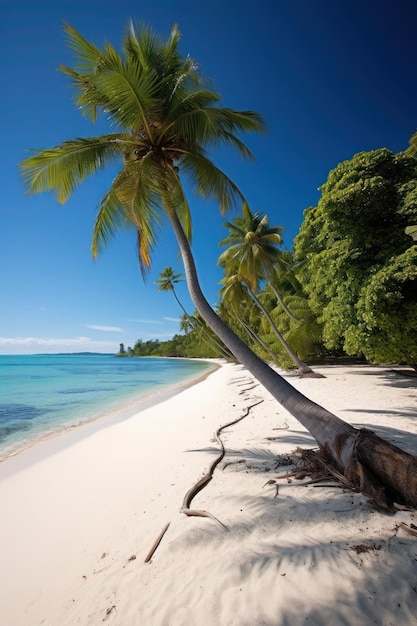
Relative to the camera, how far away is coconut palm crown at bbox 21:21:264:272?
5.30 m

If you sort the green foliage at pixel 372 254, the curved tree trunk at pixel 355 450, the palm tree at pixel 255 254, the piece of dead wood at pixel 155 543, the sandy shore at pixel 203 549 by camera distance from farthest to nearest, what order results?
the palm tree at pixel 255 254
the green foliage at pixel 372 254
the curved tree trunk at pixel 355 450
the piece of dead wood at pixel 155 543
the sandy shore at pixel 203 549

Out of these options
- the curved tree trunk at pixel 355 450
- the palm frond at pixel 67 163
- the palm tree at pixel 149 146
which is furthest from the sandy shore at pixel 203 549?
the palm frond at pixel 67 163

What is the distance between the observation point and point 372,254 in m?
9.87

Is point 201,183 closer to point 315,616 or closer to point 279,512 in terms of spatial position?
point 279,512

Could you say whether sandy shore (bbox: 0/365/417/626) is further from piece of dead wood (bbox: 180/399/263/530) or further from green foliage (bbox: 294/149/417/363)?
green foliage (bbox: 294/149/417/363)

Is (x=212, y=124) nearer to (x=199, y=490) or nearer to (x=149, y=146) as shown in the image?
(x=149, y=146)

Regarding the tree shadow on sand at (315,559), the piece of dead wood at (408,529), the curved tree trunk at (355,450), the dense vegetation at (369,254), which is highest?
the dense vegetation at (369,254)

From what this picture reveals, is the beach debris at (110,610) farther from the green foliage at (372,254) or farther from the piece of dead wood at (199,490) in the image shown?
the green foliage at (372,254)

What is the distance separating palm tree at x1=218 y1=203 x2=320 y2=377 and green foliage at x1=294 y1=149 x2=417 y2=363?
654 cm

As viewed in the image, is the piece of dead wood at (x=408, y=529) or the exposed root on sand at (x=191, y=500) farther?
the exposed root on sand at (x=191, y=500)

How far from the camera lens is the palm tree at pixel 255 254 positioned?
57.3ft

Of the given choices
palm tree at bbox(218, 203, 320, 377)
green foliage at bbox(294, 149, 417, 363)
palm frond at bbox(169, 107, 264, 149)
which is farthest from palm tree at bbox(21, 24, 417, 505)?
palm tree at bbox(218, 203, 320, 377)

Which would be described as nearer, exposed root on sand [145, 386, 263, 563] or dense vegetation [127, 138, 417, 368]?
exposed root on sand [145, 386, 263, 563]

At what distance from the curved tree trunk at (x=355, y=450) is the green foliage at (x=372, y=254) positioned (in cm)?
587
